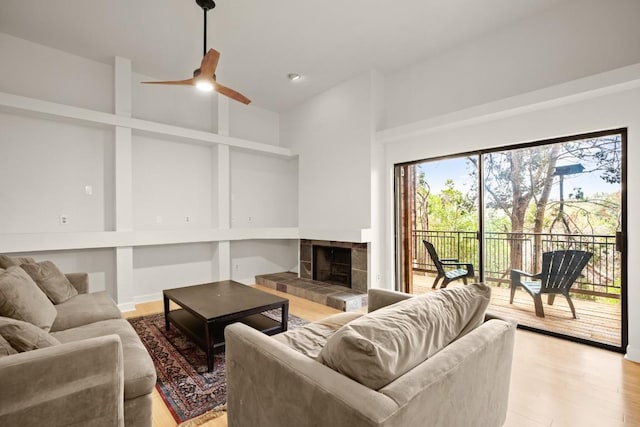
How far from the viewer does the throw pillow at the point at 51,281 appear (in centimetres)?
256

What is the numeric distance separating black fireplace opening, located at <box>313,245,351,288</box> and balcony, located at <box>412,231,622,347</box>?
4.91ft

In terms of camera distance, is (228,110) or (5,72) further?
(228,110)

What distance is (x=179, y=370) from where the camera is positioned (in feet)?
7.84

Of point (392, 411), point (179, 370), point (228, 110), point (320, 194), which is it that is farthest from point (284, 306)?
point (228, 110)

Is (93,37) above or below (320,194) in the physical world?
above

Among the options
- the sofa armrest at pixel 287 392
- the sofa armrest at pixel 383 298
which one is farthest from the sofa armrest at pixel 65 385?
the sofa armrest at pixel 383 298

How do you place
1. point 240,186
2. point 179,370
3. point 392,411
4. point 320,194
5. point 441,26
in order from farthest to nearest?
point 240,186 < point 320,194 < point 441,26 < point 179,370 < point 392,411

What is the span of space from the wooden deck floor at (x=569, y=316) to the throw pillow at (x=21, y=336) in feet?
9.59

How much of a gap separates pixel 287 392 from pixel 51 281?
265cm

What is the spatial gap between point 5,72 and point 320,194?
13.4ft

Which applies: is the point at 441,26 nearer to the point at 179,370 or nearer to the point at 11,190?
the point at 179,370

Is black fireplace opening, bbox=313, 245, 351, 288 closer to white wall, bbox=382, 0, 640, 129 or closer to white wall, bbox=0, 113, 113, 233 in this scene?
white wall, bbox=382, 0, 640, 129

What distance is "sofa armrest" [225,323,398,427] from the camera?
3.05 feet

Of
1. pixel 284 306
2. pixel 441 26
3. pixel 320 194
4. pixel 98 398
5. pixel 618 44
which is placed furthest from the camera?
pixel 320 194
